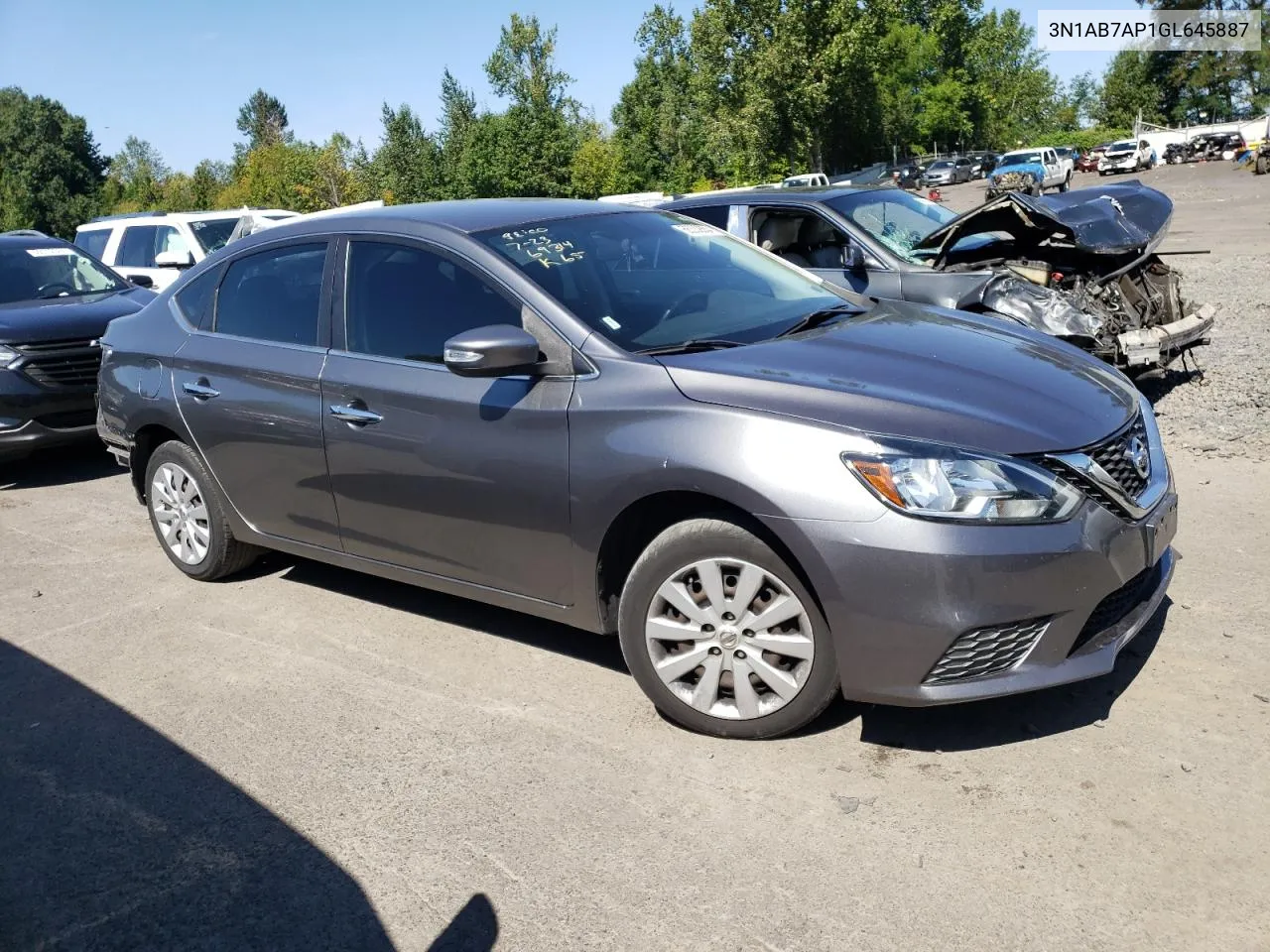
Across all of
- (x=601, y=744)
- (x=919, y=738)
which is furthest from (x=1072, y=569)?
(x=601, y=744)

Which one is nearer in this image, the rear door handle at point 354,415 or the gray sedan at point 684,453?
the gray sedan at point 684,453

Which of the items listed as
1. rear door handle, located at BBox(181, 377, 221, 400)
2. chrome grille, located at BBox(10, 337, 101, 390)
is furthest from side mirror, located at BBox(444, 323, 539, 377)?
chrome grille, located at BBox(10, 337, 101, 390)

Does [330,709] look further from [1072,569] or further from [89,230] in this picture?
[89,230]

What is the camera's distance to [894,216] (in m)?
8.62

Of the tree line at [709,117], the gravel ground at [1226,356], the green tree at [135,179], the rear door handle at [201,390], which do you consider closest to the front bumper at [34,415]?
the rear door handle at [201,390]

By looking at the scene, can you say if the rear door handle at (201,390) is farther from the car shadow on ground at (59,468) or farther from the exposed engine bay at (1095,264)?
the exposed engine bay at (1095,264)

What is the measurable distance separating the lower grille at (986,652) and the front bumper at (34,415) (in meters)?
7.25

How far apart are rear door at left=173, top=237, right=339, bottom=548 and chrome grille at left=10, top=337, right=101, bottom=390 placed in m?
3.48

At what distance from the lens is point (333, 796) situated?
3.62 m

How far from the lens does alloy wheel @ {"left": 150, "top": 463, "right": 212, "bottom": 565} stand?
5.60 m

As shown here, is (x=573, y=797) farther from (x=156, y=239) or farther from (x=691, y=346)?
(x=156, y=239)

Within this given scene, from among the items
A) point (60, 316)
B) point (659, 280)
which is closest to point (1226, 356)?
point (659, 280)

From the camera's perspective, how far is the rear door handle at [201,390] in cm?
523

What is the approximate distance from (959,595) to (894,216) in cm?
598
